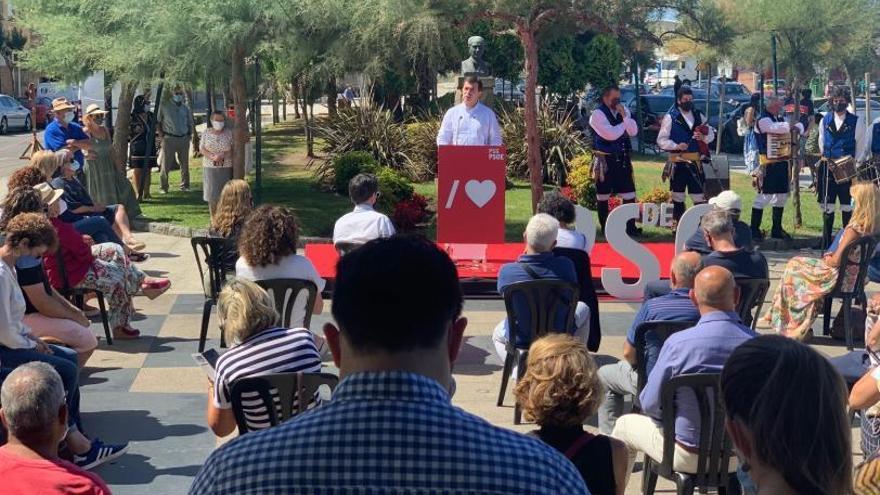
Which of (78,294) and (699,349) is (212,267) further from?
(699,349)

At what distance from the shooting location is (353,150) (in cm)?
2030

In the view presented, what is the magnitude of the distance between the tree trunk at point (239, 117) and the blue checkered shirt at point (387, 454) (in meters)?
14.1

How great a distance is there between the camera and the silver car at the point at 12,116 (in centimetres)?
4259

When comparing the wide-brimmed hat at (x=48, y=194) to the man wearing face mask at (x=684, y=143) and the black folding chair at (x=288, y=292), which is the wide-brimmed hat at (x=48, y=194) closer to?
the black folding chair at (x=288, y=292)

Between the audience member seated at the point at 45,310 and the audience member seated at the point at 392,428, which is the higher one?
the audience member seated at the point at 392,428

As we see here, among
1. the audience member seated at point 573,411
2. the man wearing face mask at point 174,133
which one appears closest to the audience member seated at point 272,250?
the audience member seated at point 573,411

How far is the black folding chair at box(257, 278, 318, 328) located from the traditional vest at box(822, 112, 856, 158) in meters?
9.75

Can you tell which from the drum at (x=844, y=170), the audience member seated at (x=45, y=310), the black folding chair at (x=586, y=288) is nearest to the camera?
the audience member seated at (x=45, y=310)

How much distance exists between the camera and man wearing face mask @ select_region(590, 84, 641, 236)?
47.3 ft

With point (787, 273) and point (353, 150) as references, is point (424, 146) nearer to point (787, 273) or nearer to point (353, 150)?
point (353, 150)

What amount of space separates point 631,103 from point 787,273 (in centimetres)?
2213

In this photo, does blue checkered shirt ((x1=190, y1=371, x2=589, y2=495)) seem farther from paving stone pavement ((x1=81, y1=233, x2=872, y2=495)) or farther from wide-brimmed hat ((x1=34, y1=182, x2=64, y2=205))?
wide-brimmed hat ((x1=34, y1=182, x2=64, y2=205))

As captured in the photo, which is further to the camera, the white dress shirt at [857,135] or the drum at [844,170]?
the white dress shirt at [857,135]

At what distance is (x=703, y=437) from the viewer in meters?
5.53
